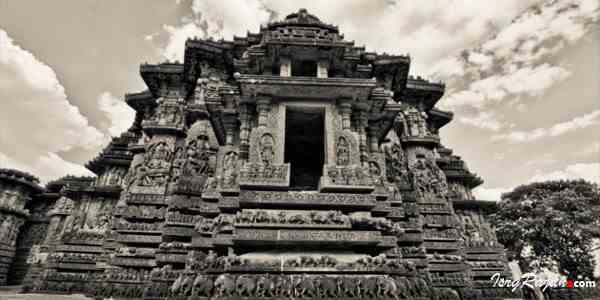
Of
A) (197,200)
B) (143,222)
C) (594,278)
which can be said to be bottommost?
(594,278)

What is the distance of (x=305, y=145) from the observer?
910 cm

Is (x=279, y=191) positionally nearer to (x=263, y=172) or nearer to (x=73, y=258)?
(x=263, y=172)

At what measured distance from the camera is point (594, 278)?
60.7 feet

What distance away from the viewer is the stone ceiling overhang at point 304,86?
20.9 feet

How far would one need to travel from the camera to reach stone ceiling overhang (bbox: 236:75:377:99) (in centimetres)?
637

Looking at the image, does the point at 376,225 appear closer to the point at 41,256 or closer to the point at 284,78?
the point at 284,78

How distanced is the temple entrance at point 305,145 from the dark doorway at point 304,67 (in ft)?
5.32

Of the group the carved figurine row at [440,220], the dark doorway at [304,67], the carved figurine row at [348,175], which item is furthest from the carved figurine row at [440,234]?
the dark doorway at [304,67]

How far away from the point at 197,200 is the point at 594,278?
2590 cm

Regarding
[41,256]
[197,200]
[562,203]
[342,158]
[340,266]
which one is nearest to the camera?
[340,266]

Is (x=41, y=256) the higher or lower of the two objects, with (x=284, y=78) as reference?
lower

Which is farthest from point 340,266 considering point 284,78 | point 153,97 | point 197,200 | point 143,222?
point 153,97

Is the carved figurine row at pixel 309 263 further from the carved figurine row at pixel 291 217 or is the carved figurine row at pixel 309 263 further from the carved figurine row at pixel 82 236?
the carved figurine row at pixel 82 236

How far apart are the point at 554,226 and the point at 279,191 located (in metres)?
22.4
